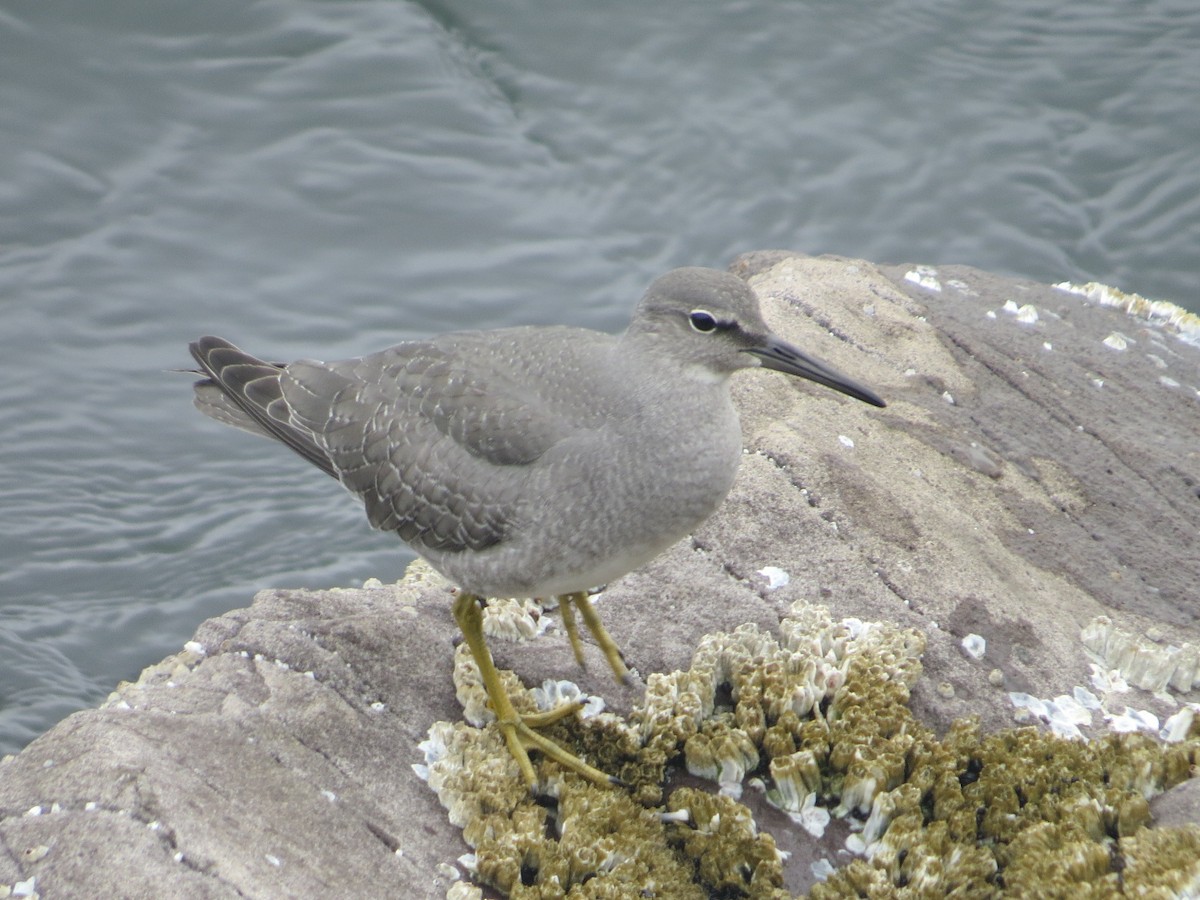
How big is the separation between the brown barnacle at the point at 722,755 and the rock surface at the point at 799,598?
0.99ft

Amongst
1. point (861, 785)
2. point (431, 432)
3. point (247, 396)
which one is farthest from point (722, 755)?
point (247, 396)

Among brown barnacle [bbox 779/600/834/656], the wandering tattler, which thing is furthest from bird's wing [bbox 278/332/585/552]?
brown barnacle [bbox 779/600/834/656]

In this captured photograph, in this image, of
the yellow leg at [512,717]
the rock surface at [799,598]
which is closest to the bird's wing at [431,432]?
the yellow leg at [512,717]

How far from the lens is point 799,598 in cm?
539

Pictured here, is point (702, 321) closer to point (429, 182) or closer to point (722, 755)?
point (722, 755)

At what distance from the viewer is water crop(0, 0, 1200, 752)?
888 centimetres

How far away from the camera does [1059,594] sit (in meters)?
5.65

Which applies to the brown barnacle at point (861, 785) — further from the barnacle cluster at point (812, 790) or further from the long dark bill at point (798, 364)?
the long dark bill at point (798, 364)

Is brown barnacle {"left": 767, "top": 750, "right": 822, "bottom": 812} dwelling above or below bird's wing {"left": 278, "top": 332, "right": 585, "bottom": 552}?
below

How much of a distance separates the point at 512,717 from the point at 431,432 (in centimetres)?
123

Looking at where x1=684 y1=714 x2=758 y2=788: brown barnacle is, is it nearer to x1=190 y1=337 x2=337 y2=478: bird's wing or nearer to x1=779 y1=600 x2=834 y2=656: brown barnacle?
x1=779 y1=600 x2=834 y2=656: brown barnacle

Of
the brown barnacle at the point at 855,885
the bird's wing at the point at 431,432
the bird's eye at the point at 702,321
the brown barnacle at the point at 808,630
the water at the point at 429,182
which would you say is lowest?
the water at the point at 429,182

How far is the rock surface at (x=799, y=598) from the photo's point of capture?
4016 millimetres

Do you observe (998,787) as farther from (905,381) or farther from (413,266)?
(413,266)
